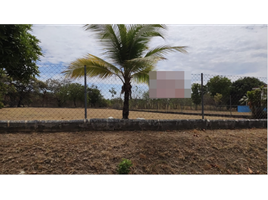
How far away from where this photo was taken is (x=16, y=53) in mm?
5770

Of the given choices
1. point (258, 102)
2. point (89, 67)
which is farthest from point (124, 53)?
point (258, 102)

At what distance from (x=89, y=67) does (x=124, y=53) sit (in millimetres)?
1164

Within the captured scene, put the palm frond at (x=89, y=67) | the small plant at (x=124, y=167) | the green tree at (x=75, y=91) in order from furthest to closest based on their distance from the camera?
the green tree at (x=75, y=91), the palm frond at (x=89, y=67), the small plant at (x=124, y=167)

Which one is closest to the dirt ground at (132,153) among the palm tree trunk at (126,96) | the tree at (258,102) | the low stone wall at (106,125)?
the low stone wall at (106,125)

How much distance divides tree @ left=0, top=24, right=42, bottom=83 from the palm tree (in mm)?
2359

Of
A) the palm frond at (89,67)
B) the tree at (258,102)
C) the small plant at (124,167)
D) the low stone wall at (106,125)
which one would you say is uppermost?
the palm frond at (89,67)

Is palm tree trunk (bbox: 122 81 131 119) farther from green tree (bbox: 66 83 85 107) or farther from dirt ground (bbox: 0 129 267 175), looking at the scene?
green tree (bbox: 66 83 85 107)

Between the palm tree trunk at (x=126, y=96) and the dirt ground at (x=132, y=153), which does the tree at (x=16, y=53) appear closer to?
the dirt ground at (x=132, y=153)

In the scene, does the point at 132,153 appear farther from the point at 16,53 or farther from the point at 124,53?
the point at 16,53

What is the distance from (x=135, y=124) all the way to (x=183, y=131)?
1.44 metres

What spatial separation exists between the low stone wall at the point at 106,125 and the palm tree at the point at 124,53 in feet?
2.25

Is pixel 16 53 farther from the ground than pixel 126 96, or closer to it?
farther from the ground

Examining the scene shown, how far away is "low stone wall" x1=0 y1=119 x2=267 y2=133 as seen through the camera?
14.0 feet

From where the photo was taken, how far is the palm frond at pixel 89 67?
16.0ft
